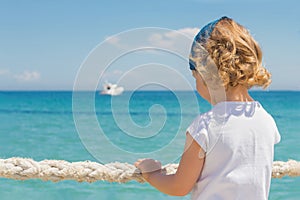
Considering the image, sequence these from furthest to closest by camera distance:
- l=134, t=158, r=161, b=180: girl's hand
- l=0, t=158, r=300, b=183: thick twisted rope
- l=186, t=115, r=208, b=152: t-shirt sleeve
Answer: l=0, t=158, r=300, b=183: thick twisted rope
l=134, t=158, r=161, b=180: girl's hand
l=186, t=115, r=208, b=152: t-shirt sleeve

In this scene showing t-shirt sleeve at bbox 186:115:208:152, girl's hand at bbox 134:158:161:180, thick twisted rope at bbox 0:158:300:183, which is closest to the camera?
t-shirt sleeve at bbox 186:115:208:152

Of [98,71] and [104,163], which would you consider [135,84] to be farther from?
[104,163]

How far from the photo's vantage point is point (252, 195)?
1.15 metres

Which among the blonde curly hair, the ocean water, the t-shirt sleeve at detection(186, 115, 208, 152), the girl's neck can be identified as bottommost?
the ocean water

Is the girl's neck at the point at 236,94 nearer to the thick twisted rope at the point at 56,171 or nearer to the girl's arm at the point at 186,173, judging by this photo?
the girl's arm at the point at 186,173

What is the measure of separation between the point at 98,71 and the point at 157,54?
0.17 m

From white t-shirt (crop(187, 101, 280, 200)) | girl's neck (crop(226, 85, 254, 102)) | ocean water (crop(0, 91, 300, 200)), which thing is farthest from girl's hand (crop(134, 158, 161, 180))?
girl's neck (crop(226, 85, 254, 102))

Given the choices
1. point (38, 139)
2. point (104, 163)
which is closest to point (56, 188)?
point (104, 163)

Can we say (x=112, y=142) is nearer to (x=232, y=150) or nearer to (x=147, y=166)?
(x=147, y=166)

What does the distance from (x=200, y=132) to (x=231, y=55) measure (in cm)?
22

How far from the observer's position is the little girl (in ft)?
3.70

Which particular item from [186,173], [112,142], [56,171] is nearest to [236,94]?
[186,173]

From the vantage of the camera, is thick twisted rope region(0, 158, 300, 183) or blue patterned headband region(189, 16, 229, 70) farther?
thick twisted rope region(0, 158, 300, 183)

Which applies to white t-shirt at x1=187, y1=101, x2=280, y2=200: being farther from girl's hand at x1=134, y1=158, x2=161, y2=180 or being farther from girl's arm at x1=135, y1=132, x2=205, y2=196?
girl's hand at x1=134, y1=158, x2=161, y2=180
